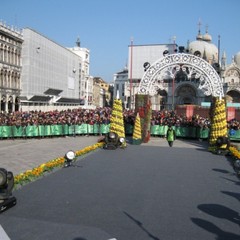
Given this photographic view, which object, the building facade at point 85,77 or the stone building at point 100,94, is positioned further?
the stone building at point 100,94

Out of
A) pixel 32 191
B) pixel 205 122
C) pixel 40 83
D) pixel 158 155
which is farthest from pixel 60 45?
pixel 32 191

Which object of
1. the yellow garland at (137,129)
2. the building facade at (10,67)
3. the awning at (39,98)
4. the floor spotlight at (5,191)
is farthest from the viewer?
the awning at (39,98)

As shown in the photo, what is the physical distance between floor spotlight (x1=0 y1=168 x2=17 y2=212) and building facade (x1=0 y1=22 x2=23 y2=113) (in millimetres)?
38478

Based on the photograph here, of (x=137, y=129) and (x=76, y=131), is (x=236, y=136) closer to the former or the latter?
(x=137, y=129)

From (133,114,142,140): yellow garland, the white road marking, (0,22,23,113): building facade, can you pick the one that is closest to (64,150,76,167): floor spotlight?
the white road marking

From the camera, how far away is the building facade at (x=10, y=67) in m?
46.2

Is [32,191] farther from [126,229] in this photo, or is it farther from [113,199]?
[126,229]

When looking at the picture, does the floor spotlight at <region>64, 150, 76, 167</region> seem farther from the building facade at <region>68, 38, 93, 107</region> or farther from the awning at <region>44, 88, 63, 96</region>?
the building facade at <region>68, 38, 93, 107</region>

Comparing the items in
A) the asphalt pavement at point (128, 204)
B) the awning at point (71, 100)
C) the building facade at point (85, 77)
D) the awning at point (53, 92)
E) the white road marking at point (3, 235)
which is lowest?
the white road marking at point (3, 235)

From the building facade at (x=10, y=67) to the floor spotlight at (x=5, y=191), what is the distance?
38478 millimetres

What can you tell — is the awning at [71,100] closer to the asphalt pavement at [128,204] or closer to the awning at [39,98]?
the awning at [39,98]

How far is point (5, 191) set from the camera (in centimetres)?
946

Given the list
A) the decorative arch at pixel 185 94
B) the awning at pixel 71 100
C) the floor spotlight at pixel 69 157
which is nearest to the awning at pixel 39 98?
the awning at pixel 71 100

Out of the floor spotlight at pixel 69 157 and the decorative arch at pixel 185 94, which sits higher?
the decorative arch at pixel 185 94
